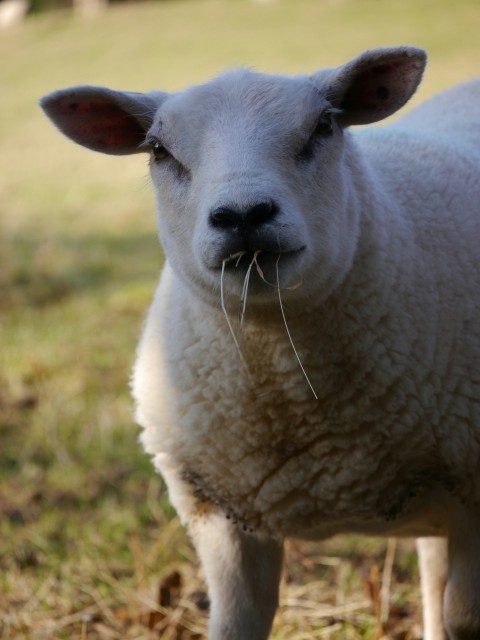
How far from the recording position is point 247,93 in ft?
9.25

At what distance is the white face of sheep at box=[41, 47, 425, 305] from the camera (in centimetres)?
253

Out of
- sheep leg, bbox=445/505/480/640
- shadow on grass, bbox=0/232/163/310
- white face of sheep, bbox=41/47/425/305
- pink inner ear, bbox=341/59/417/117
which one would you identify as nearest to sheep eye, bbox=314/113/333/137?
white face of sheep, bbox=41/47/425/305

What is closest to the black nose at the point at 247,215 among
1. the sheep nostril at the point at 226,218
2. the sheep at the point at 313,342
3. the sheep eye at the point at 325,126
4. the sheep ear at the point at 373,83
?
the sheep nostril at the point at 226,218

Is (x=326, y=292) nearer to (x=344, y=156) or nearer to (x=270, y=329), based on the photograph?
(x=270, y=329)

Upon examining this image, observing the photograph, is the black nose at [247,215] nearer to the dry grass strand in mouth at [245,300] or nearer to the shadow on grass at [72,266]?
the dry grass strand in mouth at [245,300]

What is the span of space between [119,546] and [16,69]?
2111cm

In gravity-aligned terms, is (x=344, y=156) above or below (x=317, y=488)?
above

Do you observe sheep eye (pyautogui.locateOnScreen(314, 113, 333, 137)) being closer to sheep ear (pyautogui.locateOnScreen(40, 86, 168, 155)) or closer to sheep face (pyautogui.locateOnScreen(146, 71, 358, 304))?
sheep face (pyautogui.locateOnScreen(146, 71, 358, 304))

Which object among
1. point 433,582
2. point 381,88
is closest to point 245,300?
point 381,88

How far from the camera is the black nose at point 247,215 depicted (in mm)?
2443

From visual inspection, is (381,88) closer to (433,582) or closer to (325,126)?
(325,126)

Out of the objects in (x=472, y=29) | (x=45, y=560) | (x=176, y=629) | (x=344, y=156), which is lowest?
(x=176, y=629)

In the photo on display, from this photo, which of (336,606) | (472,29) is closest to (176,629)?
(336,606)

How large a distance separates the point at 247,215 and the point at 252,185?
9 cm
